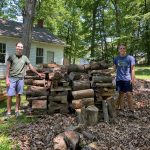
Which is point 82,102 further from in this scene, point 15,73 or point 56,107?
point 15,73

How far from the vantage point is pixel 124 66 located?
333 inches

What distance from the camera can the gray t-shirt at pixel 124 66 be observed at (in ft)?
27.7

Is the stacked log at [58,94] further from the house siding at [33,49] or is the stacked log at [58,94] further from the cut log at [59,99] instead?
the house siding at [33,49]

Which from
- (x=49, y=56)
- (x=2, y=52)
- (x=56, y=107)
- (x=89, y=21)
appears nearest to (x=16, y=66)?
(x=56, y=107)

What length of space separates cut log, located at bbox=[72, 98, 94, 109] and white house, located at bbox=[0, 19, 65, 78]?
14.4 m

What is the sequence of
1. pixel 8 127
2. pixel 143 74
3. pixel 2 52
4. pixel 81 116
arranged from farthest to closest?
pixel 2 52, pixel 143 74, pixel 81 116, pixel 8 127

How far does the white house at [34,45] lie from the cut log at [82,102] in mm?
14358

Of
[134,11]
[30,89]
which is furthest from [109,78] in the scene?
[134,11]

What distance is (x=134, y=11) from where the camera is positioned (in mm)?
34969

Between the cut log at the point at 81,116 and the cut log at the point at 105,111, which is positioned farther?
the cut log at the point at 105,111

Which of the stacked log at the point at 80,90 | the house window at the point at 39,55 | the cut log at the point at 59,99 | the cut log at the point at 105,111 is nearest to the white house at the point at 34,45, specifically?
the house window at the point at 39,55

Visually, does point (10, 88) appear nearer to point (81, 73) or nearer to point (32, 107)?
point (32, 107)

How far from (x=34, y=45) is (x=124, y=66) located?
1648cm

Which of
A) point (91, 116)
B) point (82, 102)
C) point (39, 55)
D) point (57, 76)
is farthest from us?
point (39, 55)
